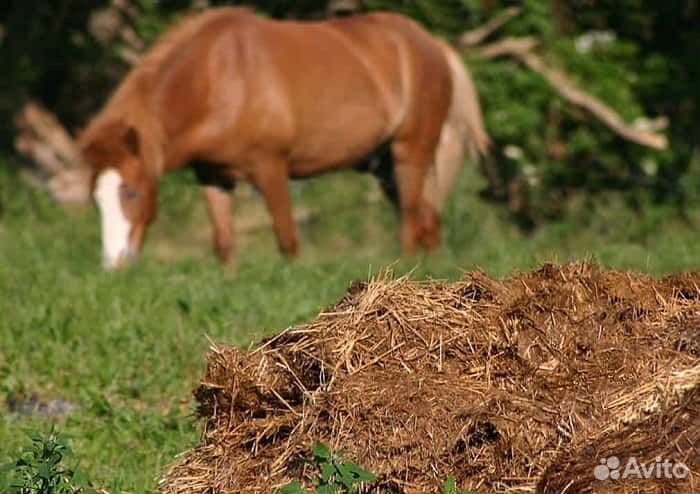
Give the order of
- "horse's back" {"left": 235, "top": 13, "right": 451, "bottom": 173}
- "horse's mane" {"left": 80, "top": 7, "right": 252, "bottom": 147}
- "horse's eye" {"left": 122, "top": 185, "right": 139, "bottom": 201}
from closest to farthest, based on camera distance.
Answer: "horse's eye" {"left": 122, "top": 185, "right": 139, "bottom": 201}, "horse's mane" {"left": 80, "top": 7, "right": 252, "bottom": 147}, "horse's back" {"left": 235, "top": 13, "right": 451, "bottom": 173}

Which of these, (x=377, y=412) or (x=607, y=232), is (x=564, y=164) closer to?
(x=607, y=232)

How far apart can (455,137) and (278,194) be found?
2186 mm

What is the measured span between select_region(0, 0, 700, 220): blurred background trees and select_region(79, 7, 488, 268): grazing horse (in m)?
2.03

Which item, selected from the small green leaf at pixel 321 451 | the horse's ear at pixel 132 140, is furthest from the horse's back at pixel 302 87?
the small green leaf at pixel 321 451

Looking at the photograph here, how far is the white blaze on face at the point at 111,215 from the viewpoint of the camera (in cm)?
1042

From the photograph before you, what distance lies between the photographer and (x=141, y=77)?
36.0 feet

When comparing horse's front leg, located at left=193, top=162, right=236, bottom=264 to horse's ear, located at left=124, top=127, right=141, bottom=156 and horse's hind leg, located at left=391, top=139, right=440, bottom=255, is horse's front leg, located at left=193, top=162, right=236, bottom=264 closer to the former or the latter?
horse's ear, located at left=124, top=127, right=141, bottom=156

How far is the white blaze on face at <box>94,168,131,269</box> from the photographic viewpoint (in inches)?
410

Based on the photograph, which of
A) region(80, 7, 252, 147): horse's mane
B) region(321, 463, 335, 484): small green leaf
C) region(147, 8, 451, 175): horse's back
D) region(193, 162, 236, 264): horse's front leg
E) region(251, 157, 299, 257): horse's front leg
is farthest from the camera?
region(193, 162, 236, 264): horse's front leg

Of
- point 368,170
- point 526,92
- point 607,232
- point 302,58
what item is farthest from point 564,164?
point 302,58

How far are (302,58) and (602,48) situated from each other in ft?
14.3

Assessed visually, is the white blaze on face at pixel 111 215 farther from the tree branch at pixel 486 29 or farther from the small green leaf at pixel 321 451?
the small green leaf at pixel 321 451

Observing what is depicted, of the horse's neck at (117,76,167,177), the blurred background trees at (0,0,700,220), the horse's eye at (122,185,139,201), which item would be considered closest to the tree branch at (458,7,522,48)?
the blurred background trees at (0,0,700,220)

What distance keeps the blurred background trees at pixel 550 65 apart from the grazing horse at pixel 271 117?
203cm
